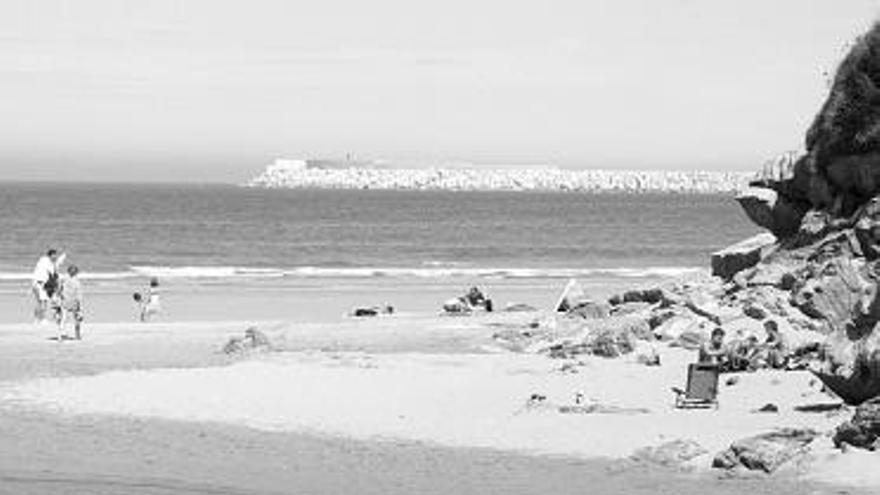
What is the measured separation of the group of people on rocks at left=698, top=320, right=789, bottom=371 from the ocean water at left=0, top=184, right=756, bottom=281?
2944 cm

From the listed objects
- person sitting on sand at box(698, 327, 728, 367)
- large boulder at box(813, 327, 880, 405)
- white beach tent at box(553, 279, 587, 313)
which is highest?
large boulder at box(813, 327, 880, 405)

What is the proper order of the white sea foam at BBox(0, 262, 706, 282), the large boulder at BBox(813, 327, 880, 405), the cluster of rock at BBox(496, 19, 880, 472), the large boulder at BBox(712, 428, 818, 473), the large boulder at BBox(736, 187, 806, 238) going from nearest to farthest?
the large boulder at BBox(712, 428, 818, 473) → the large boulder at BBox(813, 327, 880, 405) → the cluster of rock at BBox(496, 19, 880, 472) → the large boulder at BBox(736, 187, 806, 238) → the white sea foam at BBox(0, 262, 706, 282)

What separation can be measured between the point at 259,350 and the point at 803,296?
303 inches

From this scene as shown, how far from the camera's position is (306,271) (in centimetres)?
4906

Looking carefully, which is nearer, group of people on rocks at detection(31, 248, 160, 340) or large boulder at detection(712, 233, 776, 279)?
large boulder at detection(712, 233, 776, 279)

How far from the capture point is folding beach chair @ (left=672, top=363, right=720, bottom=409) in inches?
578

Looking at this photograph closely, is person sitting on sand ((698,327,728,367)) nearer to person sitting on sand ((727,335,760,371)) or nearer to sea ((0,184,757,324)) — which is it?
person sitting on sand ((727,335,760,371))

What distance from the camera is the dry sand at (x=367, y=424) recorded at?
11789mm

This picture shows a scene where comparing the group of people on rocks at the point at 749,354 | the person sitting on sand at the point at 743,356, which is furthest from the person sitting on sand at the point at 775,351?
the person sitting on sand at the point at 743,356

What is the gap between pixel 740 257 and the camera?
69.8 ft

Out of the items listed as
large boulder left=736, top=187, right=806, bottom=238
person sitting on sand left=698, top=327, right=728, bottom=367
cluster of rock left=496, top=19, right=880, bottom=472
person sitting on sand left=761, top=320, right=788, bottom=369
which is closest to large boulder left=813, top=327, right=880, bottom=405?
cluster of rock left=496, top=19, right=880, bottom=472

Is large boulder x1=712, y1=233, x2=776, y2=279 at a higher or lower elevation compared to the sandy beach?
higher

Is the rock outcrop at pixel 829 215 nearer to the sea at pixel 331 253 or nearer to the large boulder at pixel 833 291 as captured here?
the large boulder at pixel 833 291

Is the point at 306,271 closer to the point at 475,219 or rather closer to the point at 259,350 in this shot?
the point at 259,350
